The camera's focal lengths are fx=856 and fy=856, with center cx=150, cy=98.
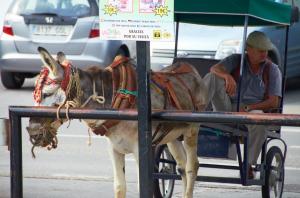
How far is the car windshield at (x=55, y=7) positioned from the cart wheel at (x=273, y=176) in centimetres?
751

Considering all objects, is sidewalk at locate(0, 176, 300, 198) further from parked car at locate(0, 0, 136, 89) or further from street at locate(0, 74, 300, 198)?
parked car at locate(0, 0, 136, 89)

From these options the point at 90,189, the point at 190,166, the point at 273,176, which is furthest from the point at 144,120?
the point at 90,189

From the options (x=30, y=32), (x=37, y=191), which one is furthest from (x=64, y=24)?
(x=37, y=191)

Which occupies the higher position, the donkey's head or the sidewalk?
the donkey's head

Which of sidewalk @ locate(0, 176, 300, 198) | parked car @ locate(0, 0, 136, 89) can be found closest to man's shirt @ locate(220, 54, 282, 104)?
sidewalk @ locate(0, 176, 300, 198)

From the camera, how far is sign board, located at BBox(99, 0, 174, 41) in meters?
4.36

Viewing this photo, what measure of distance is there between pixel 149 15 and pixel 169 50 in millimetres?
9751

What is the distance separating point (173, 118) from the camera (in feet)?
14.4

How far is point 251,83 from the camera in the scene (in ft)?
24.5

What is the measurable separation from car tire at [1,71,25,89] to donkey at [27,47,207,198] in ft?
28.0

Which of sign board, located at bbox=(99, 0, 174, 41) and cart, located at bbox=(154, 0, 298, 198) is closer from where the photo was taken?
sign board, located at bbox=(99, 0, 174, 41)

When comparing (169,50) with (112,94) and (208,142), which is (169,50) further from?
(112,94)

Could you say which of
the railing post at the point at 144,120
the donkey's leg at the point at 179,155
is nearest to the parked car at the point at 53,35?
the donkey's leg at the point at 179,155

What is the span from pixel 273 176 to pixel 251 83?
2.73 feet
